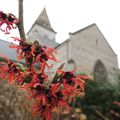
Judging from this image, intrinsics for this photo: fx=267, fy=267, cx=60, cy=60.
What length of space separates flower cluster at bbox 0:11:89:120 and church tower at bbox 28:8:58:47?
99.6 ft

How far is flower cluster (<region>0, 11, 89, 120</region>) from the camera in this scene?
4.70ft

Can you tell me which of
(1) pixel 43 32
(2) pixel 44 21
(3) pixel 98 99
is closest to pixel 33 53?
(3) pixel 98 99

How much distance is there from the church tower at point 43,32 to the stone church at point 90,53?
291 inches

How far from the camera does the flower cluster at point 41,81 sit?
143 cm

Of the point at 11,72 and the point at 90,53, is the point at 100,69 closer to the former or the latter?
the point at 90,53

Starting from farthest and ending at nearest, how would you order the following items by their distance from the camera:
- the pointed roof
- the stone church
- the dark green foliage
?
the pointed roof, the stone church, the dark green foliage

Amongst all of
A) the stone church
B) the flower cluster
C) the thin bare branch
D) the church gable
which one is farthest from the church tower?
the flower cluster

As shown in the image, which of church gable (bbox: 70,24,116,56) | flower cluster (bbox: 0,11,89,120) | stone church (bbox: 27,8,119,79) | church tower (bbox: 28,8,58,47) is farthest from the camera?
church tower (bbox: 28,8,58,47)

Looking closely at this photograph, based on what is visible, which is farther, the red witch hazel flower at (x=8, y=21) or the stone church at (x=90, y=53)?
the stone church at (x=90, y=53)

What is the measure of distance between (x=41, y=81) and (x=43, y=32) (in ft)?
109

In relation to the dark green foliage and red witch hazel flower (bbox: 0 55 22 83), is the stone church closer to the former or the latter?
the dark green foliage

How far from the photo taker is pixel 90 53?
24297 mm

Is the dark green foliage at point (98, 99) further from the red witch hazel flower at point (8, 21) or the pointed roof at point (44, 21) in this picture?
the pointed roof at point (44, 21)

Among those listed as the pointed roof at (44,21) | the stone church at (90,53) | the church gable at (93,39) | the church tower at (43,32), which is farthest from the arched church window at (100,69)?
the pointed roof at (44,21)
